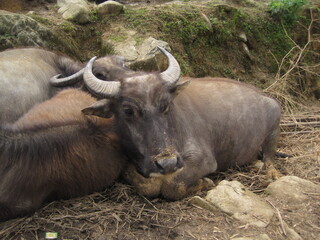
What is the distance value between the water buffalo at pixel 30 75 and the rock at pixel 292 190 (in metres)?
2.58

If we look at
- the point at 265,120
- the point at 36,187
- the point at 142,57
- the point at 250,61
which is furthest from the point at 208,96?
the point at 250,61

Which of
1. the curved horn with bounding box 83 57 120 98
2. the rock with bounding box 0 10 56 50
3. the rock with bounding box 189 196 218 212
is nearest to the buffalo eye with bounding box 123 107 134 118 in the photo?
the curved horn with bounding box 83 57 120 98

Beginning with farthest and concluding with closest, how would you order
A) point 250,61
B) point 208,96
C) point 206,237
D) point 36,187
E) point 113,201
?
point 250,61 < point 208,96 < point 113,201 < point 36,187 < point 206,237

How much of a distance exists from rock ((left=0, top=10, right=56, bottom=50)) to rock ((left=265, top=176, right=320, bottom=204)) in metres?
4.97

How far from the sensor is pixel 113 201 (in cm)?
398

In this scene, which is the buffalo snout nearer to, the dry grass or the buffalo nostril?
the buffalo nostril

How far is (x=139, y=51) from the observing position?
6988mm

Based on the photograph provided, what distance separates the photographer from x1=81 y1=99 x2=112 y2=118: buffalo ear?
3.95 metres

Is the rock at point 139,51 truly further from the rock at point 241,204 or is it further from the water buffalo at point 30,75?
the rock at point 241,204

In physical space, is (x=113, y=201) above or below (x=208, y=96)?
below

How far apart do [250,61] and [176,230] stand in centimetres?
643

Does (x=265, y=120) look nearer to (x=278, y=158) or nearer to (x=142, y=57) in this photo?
(x=278, y=158)

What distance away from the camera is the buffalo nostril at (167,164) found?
355 centimetres

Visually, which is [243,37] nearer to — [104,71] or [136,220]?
[104,71]
